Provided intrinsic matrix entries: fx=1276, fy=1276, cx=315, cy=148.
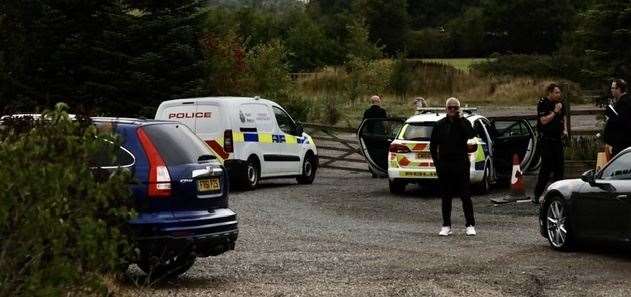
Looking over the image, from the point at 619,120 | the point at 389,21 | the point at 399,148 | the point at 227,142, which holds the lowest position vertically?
the point at 399,148

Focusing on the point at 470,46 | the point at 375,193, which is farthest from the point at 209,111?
the point at 470,46

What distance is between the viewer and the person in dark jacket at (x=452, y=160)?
623 inches

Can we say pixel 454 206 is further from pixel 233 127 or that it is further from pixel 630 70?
pixel 630 70

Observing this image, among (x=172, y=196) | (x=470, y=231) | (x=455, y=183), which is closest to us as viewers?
(x=172, y=196)

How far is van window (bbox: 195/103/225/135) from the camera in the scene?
22922 millimetres

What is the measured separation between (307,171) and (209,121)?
411cm

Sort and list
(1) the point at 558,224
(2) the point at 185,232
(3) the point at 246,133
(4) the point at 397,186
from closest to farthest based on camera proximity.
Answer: (2) the point at 185,232 → (1) the point at 558,224 → (4) the point at 397,186 → (3) the point at 246,133

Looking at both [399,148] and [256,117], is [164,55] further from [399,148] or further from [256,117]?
[399,148]

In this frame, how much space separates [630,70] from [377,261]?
56.9 feet

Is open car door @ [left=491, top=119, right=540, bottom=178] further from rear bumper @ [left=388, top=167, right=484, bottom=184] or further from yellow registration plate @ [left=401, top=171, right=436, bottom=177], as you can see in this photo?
yellow registration plate @ [left=401, top=171, right=436, bottom=177]

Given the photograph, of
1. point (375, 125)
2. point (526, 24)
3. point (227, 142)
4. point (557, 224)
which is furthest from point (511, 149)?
point (526, 24)

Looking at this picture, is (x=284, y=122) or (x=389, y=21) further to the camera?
(x=389, y=21)

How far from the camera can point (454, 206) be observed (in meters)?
20.5

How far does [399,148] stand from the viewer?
22.1 metres
